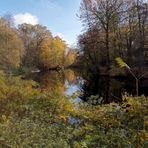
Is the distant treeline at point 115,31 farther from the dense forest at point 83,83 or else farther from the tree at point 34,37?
the tree at point 34,37

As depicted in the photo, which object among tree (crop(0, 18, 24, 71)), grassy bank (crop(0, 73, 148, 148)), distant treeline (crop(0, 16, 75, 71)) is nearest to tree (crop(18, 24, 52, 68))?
distant treeline (crop(0, 16, 75, 71))

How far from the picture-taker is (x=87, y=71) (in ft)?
144

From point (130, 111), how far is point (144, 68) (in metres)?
28.0

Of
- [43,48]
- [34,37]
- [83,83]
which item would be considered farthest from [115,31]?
[34,37]

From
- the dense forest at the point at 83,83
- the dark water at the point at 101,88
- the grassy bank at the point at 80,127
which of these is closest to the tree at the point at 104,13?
the dense forest at the point at 83,83

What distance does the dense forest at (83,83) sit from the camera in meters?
5.55

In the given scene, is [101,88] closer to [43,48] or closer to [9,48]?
[9,48]

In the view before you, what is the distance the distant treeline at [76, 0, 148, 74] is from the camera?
35.7m

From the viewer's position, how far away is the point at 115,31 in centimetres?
3878

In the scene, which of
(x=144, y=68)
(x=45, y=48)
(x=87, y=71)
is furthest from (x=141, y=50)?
(x=45, y=48)

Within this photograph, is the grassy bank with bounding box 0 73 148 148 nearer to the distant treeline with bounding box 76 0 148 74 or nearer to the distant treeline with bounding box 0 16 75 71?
the distant treeline with bounding box 76 0 148 74

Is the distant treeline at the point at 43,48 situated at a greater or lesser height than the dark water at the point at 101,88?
greater

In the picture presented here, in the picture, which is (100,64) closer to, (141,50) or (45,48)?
(141,50)

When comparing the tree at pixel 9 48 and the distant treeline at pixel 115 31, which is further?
the distant treeline at pixel 115 31
